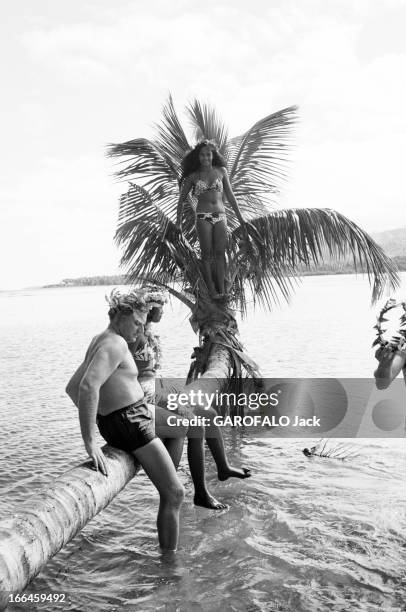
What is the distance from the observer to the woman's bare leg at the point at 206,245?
29.9 ft

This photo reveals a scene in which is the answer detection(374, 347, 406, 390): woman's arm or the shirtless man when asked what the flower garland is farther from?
the shirtless man

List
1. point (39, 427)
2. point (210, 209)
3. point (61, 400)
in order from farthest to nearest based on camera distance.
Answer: point (61, 400) → point (39, 427) → point (210, 209)

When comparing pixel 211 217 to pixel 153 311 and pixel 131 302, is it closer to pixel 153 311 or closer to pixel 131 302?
pixel 153 311

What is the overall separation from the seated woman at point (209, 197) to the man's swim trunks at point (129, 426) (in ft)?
16.7

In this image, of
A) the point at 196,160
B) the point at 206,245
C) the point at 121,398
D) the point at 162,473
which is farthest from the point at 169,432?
the point at 196,160

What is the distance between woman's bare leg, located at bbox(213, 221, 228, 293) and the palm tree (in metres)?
0.29

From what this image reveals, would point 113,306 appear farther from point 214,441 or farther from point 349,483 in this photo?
point 349,483

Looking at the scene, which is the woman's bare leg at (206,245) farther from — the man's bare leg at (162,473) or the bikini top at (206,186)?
the man's bare leg at (162,473)

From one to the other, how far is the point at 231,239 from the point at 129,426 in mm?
6055

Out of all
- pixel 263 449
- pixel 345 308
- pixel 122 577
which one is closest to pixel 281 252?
pixel 263 449

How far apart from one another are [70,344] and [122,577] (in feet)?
66.6

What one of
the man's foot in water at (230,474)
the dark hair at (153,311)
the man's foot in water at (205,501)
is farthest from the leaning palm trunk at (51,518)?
the man's foot in water at (230,474)

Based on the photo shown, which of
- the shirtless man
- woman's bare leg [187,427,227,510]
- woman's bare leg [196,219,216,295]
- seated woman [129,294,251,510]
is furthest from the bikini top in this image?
the shirtless man

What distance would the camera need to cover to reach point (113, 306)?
4.31 m
